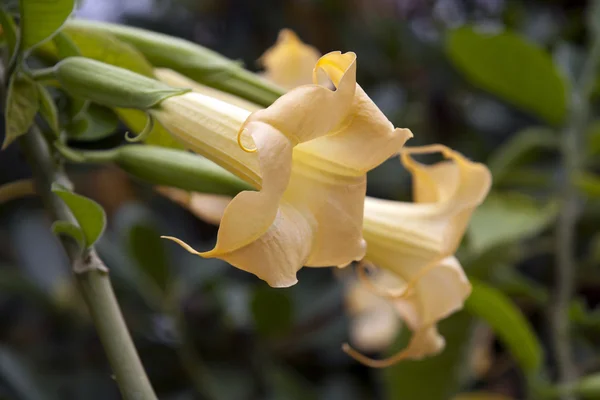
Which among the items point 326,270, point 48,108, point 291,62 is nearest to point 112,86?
point 48,108

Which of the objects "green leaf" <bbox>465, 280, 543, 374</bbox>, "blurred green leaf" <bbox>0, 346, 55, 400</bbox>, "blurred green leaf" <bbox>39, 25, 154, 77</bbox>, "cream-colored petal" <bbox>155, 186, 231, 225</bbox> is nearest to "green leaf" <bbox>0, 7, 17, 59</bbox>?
"blurred green leaf" <bbox>39, 25, 154, 77</bbox>

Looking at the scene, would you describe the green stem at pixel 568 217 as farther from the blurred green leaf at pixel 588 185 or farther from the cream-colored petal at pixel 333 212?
the cream-colored petal at pixel 333 212

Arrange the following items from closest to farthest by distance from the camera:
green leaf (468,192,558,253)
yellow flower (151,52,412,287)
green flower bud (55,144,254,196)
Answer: yellow flower (151,52,412,287) < green flower bud (55,144,254,196) < green leaf (468,192,558,253)

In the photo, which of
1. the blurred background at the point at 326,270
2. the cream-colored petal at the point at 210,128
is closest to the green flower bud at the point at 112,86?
the cream-colored petal at the point at 210,128

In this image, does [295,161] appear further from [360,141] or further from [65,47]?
[65,47]

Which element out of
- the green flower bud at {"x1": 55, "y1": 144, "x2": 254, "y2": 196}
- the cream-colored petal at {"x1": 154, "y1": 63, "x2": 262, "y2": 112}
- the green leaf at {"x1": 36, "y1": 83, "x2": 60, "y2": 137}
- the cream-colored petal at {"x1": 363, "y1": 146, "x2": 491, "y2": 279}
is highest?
the green leaf at {"x1": 36, "y1": 83, "x2": 60, "y2": 137}

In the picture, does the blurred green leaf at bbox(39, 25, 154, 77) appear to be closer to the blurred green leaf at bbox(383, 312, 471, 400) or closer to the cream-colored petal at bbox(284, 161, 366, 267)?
the cream-colored petal at bbox(284, 161, 366, 267)
